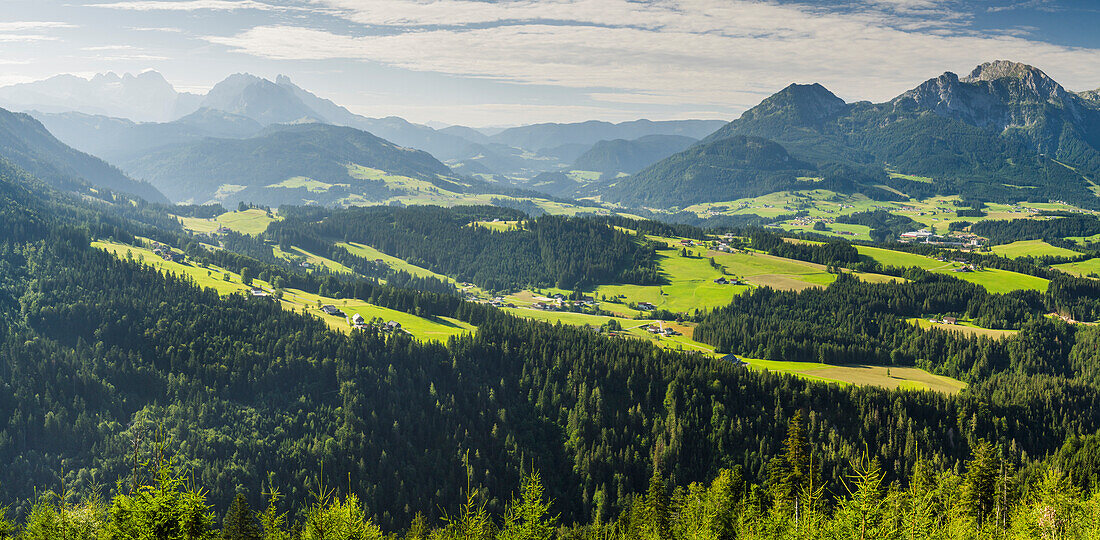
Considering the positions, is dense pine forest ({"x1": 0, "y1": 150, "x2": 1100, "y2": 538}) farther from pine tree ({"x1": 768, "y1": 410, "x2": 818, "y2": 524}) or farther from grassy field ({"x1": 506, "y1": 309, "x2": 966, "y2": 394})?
pine tree ({"x1": 768, "y1": 410, "x2": 818, "y2": 524})

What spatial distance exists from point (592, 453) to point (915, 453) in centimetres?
5679

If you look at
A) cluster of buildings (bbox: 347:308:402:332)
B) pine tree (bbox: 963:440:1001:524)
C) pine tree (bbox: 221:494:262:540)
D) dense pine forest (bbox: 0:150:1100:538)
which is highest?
pine tree (bbox: 963:440:1001:524)

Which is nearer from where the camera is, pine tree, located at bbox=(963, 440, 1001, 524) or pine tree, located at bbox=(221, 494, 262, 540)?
pine tree, located at bbox=(221, 494, 262, 540)

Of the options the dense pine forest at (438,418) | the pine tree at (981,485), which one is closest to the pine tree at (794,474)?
the dense pine forest at (438,418)

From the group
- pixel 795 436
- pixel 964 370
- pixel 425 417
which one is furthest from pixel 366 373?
pixel 964 370

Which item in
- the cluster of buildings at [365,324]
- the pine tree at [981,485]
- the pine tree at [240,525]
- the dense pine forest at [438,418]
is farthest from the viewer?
the cluster of buildings at [365,324]

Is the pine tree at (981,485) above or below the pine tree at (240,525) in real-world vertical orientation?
above

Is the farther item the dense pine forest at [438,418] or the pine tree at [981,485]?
the dense pine forest at [438,418]

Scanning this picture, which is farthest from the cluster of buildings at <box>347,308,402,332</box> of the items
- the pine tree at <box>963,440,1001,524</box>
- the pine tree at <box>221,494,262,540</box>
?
the pine tree at <box>963,440,1001,524</box>

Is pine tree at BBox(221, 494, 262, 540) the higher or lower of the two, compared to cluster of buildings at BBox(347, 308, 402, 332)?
higher

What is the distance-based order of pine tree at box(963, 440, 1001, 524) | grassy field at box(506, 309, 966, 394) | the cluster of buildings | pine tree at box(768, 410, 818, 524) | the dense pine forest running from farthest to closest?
the cluster of buildings, grassy field at box(506, 309, 966, 394), the dense pine forest, pine tree at box(963, 440, 1001, 524), pine tree at box(768, 410, 818, 524)

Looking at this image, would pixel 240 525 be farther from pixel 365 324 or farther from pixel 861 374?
pixel 861 374

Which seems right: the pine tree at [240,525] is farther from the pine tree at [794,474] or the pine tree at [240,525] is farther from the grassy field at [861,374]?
the grassy field at [861,374]

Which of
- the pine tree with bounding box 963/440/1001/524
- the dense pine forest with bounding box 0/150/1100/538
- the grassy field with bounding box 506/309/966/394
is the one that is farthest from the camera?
the grassy field with bounding box 506/309/966/394
